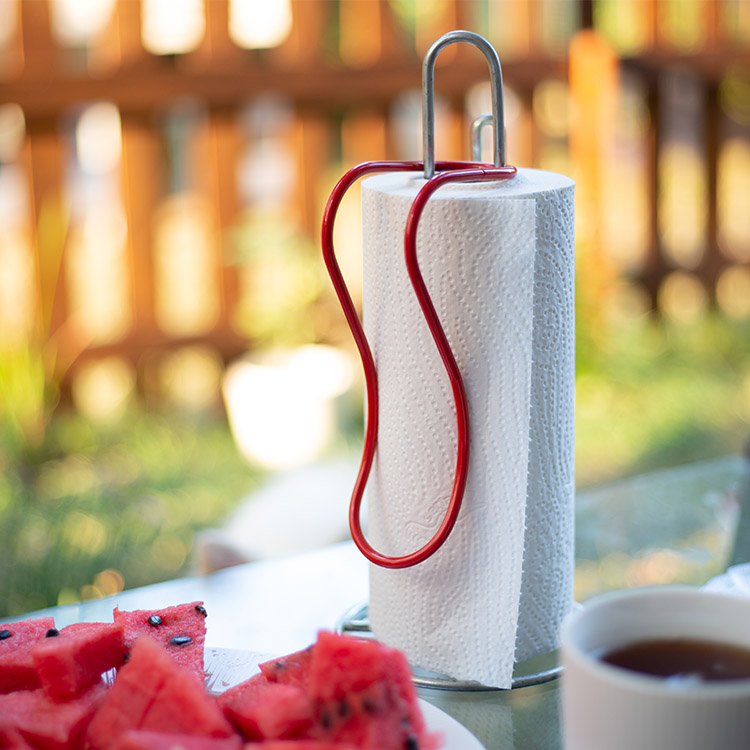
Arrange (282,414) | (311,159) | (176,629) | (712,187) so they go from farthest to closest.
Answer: (712,187)
(311,159)
(282,414)
(176,629)

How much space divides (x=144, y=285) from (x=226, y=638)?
6.44 ft

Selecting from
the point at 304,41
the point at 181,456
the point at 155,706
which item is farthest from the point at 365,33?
the point at 155,706

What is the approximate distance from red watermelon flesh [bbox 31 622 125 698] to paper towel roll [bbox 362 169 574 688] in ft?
0.59

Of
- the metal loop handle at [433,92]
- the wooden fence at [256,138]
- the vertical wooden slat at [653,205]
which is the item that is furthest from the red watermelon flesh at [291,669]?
the vertical wooden slat at [653,205]

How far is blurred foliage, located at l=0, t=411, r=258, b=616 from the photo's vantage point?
5.74ft

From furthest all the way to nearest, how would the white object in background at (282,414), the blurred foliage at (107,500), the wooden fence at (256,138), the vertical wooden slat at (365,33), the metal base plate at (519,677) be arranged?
1. the vertical wooden slat at (365,33)
2. the wooden fence at (256,138)
3. the white object in background at (282,414)
4. the blurred foliage at (107,500)
5. the metal base plate at (519,677)

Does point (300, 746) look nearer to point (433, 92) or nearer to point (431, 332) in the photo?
point (431, 332)

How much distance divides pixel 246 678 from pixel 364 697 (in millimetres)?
121

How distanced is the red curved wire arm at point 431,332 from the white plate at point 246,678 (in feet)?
0.30

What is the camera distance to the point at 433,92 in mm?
634

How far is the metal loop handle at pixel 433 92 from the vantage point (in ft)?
2.04

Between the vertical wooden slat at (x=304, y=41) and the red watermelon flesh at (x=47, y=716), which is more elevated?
the vertical wooden slat at (x=304, y=41)

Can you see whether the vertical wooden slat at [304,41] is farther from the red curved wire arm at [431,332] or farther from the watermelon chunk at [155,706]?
the watermelon chunk at [155,706]

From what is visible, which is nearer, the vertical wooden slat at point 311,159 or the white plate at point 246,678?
the white plate at point 246,678
